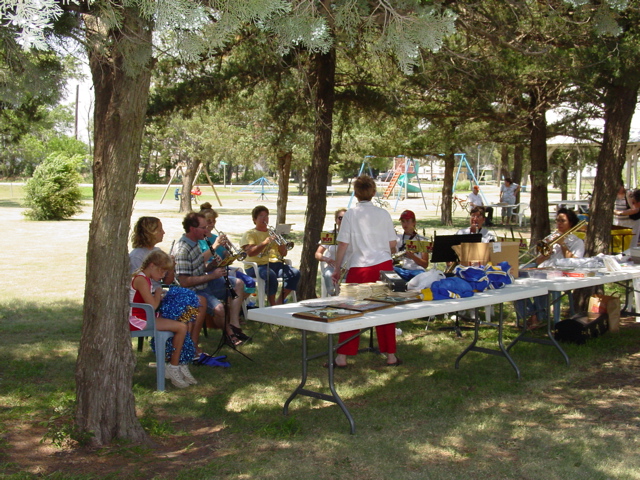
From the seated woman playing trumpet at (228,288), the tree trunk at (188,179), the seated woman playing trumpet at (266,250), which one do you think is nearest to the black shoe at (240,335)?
the seated woman playing trumpet at (228,288)

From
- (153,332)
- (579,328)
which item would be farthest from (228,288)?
(579,328)

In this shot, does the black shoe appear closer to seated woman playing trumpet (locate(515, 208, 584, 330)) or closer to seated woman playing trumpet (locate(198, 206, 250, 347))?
seated woman playing trumpet (locate(198, 206, 250, 347))

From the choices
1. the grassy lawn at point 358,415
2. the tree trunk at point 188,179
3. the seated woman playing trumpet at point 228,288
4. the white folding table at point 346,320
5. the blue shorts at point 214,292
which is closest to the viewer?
the grassy lawn at point 358,415

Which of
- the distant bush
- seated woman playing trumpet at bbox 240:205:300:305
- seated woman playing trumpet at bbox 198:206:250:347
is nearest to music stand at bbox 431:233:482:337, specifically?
seated woman playing trumpet at bbox 198:206:250:347

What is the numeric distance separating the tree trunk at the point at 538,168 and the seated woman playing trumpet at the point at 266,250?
5275mm

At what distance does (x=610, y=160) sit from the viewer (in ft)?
24.6

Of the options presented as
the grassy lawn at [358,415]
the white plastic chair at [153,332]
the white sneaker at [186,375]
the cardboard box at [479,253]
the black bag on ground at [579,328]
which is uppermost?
the cardboard box at [479,253]

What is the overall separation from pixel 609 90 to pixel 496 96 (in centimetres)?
274

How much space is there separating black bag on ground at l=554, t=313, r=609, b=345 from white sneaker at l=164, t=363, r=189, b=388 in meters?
3.64

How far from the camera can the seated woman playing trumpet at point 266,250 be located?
7.68 metres

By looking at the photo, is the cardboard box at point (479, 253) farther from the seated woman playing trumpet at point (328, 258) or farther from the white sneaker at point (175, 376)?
the white sneaker at point (175, 376)

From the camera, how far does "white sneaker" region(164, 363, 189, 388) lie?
526 centimetres

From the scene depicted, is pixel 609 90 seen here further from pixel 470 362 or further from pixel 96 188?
pixel 96 188

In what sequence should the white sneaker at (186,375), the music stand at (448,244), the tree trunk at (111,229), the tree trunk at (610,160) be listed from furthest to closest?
the tree trunk at (610,160) → the music stand at (448,244) → the white sneaker at (186,375) → the tree trunk at (111,229)
